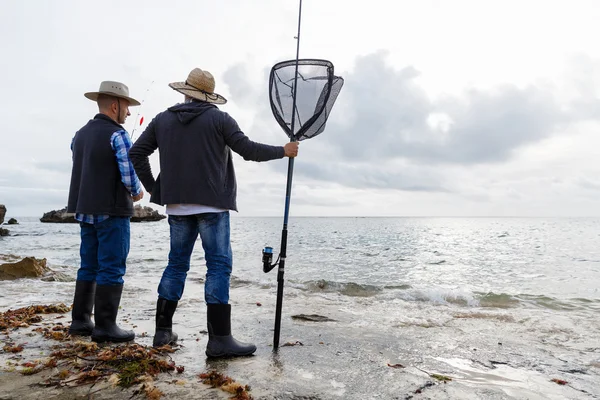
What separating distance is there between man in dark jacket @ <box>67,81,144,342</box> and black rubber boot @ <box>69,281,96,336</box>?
0.73 ft

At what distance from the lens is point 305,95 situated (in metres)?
4.26

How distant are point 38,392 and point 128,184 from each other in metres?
1.91

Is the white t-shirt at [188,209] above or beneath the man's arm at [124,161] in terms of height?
beneath

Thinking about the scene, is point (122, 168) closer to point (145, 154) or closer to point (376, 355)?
point (145, 154)

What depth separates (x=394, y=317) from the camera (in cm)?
623

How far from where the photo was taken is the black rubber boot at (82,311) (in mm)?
4184

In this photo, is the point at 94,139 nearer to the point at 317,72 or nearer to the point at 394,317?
the point at 317,72

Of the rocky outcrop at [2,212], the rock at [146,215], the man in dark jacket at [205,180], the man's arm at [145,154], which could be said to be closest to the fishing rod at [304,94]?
the man in dark jacket at [205,180]

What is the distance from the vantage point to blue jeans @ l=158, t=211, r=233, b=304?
352 centimetres

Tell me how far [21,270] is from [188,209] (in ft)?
27.8

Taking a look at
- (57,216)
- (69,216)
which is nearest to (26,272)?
(69,216)

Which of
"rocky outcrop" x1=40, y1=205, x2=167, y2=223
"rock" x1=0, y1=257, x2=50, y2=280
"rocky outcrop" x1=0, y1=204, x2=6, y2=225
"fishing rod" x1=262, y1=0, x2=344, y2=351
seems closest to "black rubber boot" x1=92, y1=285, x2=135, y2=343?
"fishing rod" x1=262, y1=0, x2=344, y2=351

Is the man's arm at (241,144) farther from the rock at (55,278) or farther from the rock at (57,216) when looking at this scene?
the rock at (57,216)

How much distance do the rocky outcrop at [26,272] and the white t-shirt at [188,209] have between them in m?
7.60
